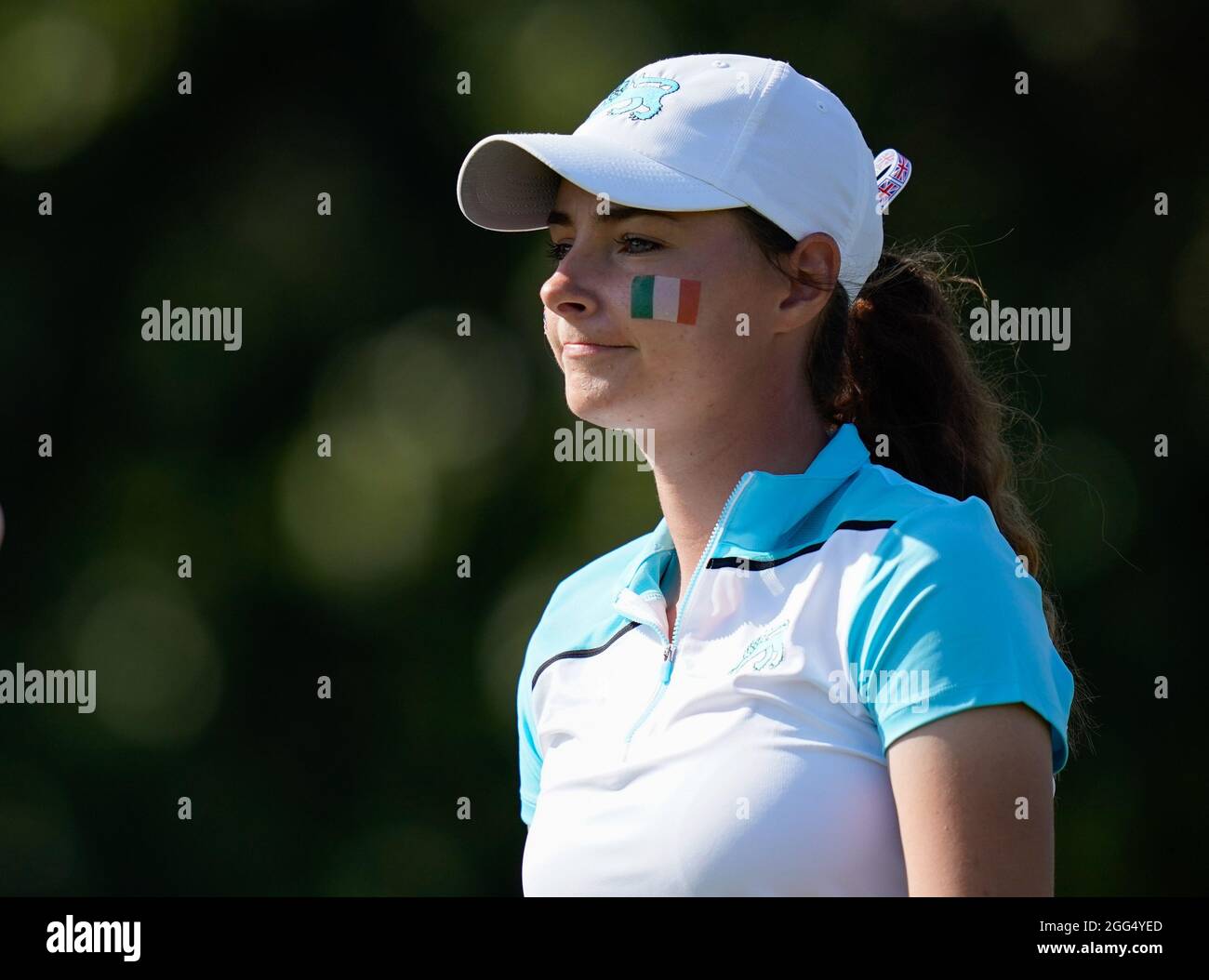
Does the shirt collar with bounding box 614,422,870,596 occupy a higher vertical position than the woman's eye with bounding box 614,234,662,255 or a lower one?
lower

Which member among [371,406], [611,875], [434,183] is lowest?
[611,875]

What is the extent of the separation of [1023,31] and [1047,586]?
1408 millimetres

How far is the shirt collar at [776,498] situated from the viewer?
1.86 metres

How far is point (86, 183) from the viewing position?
183 inches

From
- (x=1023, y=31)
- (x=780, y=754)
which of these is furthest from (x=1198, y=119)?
(x=780, y=754)

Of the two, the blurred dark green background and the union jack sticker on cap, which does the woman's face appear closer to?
the union jack sticker on cap

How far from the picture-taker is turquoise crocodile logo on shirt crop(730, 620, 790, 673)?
174 cm

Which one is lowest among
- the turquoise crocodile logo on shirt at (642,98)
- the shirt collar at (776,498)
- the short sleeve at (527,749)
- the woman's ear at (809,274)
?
the short sleeve at (527,749)

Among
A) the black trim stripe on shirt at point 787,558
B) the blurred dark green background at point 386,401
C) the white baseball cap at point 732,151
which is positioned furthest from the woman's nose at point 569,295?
the blurred dark green background at point 386,401

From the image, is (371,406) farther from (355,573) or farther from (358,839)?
(358,839)

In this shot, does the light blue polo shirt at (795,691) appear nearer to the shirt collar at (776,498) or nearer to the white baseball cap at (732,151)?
the shirt collar at (776,498)

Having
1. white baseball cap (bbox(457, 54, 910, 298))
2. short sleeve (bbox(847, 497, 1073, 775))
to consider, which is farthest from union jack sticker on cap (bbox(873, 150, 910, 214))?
short sleeve (bbox(847, 497, 1073, 775))

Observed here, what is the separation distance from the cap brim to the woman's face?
42 mm

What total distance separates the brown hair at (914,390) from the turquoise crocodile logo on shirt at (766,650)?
381mm
